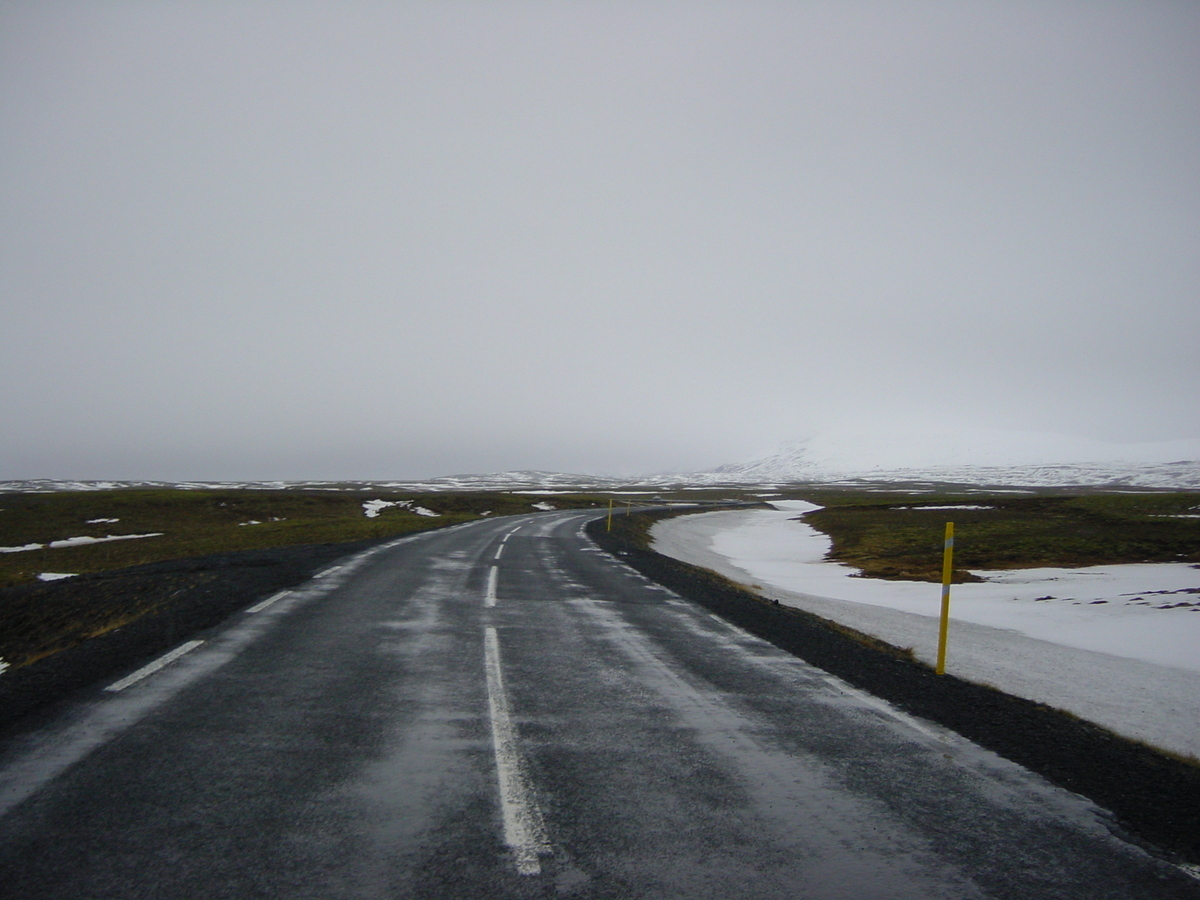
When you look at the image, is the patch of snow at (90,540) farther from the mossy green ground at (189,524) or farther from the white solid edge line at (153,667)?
the white solid edge line at (153,667)

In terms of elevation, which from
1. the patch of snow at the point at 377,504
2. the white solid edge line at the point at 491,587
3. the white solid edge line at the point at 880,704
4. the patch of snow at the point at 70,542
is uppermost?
the white solid edge line at the point at 880,704

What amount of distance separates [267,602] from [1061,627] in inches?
645

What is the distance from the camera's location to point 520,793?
15.0 ft

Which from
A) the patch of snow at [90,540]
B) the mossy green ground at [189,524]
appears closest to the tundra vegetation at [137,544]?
the mossy green ground at [189,524]

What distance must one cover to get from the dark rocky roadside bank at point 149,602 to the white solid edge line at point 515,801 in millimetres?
4261

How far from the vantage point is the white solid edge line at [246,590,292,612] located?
11.3m

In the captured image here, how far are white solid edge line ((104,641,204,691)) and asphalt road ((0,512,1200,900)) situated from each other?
0.09m

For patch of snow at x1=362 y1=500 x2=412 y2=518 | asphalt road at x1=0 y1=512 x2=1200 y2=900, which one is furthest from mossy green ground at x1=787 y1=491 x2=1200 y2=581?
patch of snow at x1=362 y1=500 x2=412 y2=518

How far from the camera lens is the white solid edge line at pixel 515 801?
3787 mm

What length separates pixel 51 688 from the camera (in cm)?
668

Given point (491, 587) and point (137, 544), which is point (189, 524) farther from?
point (491, 587)

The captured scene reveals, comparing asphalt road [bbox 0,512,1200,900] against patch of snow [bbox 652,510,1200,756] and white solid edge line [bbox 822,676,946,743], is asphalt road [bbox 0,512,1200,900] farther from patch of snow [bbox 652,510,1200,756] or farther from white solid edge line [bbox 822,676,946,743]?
patch of snow [bbox 652,510,1200,756]

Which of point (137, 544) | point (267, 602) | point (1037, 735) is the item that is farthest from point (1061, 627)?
point (137, 544)

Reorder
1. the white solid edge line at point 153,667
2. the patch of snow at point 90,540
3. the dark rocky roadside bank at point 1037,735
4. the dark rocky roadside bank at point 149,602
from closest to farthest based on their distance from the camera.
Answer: the dark rocky roadside bank at point 1037,735, the dark rocky roadside bank at point 149,602, the white solid edge line at point 153,667, the patch of snow at point 90,540
